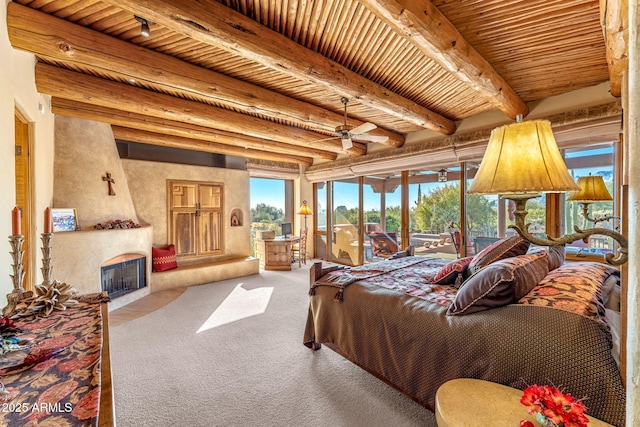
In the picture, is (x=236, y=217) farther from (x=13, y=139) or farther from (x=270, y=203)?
(x=13, y=139)

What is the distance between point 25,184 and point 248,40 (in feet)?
7.67

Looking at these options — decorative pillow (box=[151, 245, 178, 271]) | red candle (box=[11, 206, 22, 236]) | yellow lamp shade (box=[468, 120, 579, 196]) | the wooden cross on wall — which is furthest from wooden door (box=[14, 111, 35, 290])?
yellow lamp shade (box=[468, 120, 579, 196])

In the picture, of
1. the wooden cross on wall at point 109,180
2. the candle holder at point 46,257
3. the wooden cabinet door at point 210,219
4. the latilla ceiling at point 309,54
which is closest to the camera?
the candle holder at point 46,257

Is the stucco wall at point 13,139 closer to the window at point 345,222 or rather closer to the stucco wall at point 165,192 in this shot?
the stucco wall at point 165,192

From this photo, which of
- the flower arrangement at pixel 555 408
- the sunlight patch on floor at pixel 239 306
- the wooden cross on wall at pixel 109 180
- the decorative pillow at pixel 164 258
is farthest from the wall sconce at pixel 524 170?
the decorative pillow at pixel 164 258

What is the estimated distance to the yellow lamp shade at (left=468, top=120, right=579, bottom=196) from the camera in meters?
0.92

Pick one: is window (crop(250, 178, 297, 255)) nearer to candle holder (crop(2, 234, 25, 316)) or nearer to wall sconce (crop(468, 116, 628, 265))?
candle holder (crop(2, 234, 25, 316))

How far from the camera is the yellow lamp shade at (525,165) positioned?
0.92 meters

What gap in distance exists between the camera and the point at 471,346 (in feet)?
5.23

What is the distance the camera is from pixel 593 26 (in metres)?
2.24

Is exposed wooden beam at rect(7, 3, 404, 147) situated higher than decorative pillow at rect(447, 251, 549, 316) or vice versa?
exposed wooden beam at rect(7, 3, 404, 147)

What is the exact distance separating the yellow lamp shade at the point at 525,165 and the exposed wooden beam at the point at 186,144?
520 cm

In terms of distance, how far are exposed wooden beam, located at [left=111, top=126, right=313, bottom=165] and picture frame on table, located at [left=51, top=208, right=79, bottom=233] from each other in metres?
1.58

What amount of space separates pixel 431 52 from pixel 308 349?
2.89 m
